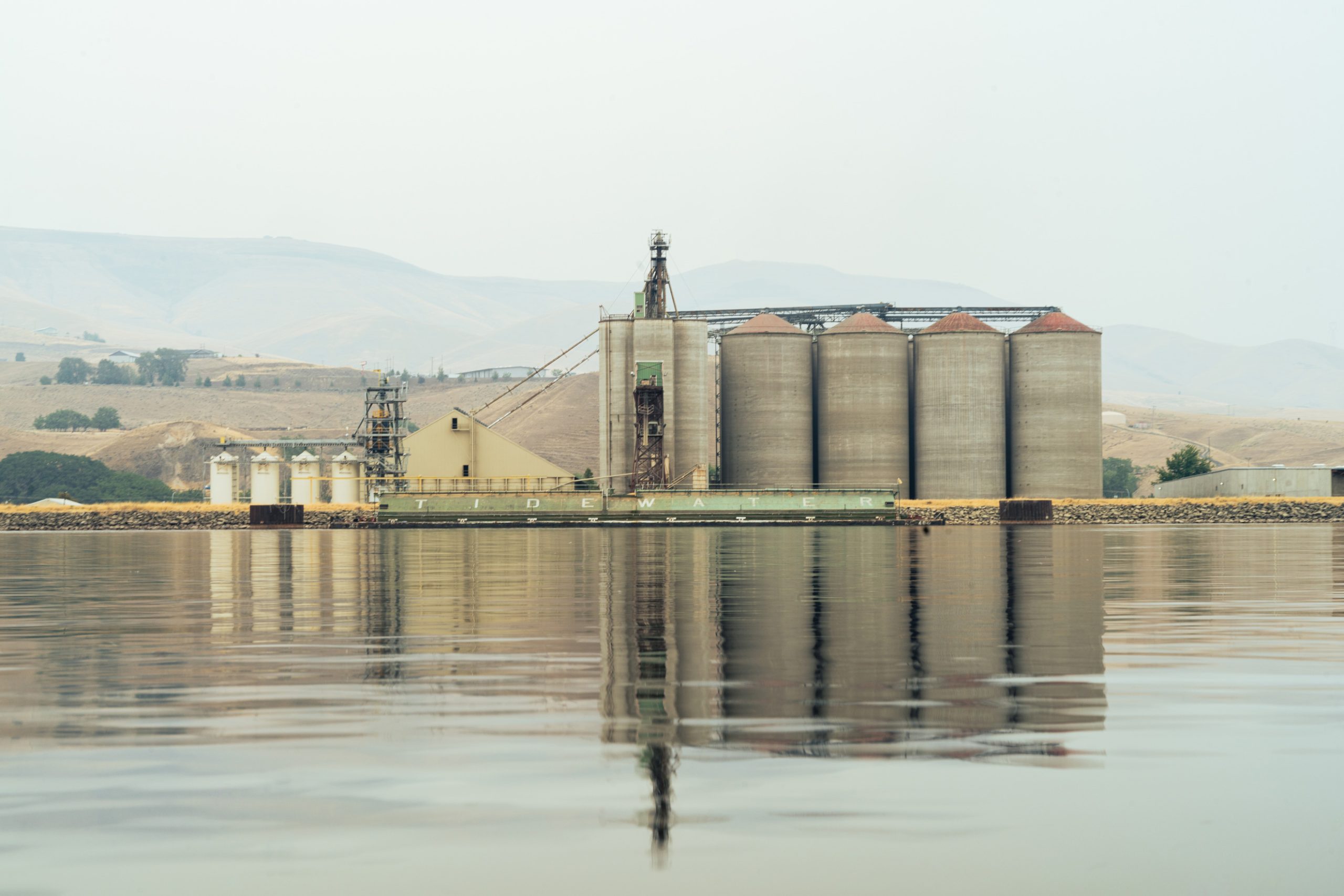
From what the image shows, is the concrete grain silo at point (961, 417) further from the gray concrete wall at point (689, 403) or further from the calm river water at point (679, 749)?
the calm river water at point (679, 749)

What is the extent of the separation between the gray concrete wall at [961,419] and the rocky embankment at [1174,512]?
23.3ft

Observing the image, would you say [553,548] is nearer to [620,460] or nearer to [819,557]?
[819,557]

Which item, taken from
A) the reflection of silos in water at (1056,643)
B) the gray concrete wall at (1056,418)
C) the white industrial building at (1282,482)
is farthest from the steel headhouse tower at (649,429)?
the reflection of silos in water at (1056,643)

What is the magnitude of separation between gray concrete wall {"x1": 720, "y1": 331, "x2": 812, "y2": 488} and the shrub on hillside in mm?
83768

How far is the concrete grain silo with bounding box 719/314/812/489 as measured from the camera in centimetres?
10725

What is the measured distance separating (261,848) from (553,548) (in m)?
45.8

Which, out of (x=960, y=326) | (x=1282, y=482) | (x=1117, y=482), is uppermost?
(x=960, y=326)

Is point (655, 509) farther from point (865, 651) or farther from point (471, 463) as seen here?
point (865, 651)

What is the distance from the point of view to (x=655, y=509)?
3834 inches

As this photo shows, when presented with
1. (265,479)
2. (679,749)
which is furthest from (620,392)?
(679,749)

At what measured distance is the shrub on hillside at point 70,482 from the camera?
156500mm

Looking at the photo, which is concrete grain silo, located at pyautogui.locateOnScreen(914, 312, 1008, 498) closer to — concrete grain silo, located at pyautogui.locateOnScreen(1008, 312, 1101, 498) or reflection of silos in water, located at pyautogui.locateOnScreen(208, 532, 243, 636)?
concrete grain silo, located at pyautogui.locateOnScreen(1008, 312, 1101, 498)

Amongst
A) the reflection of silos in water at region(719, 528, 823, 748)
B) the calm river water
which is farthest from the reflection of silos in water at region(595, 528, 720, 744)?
the reflection of silos in water at region(719, 528, 823, 748)

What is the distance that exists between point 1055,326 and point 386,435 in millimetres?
58931
